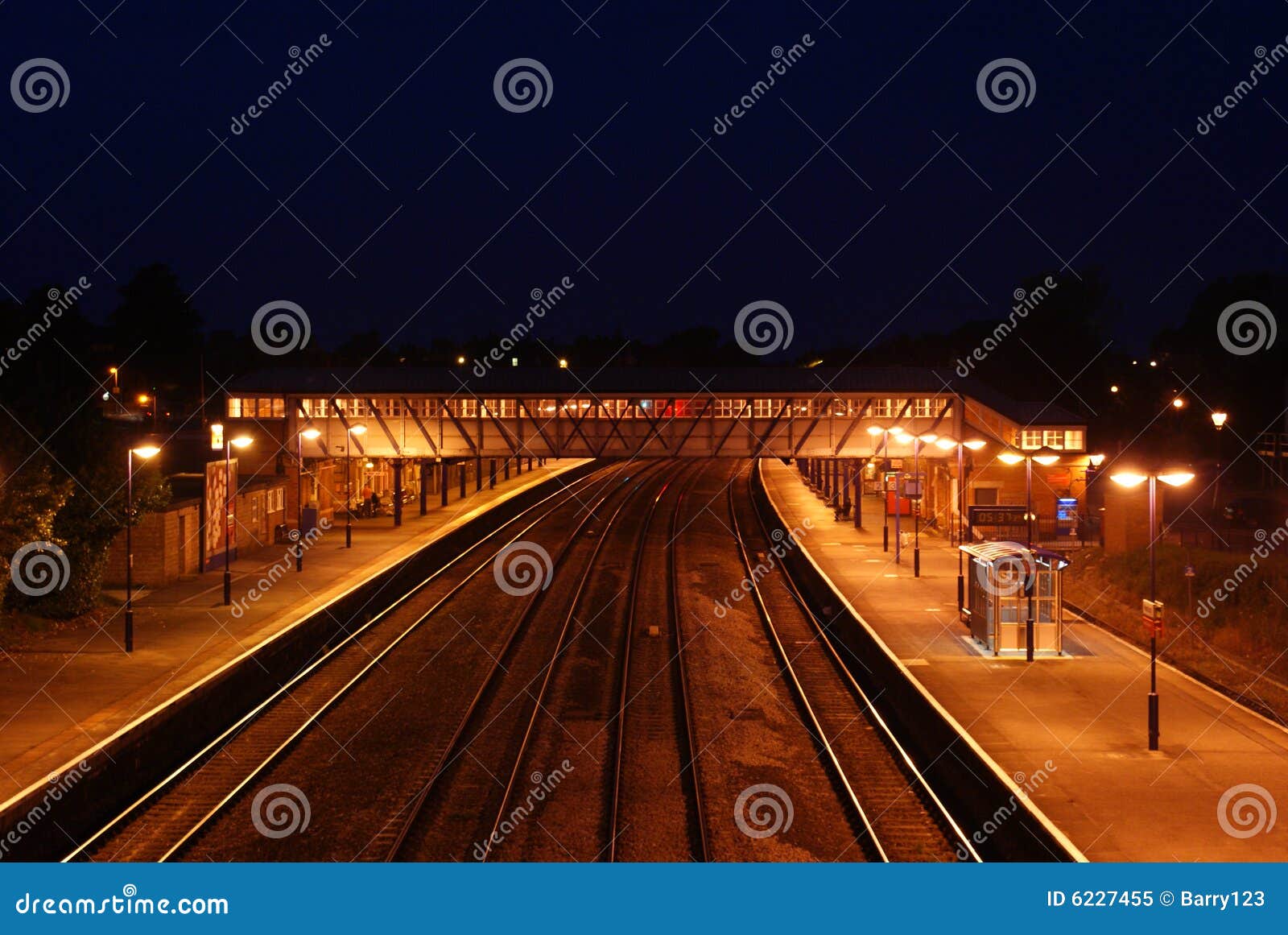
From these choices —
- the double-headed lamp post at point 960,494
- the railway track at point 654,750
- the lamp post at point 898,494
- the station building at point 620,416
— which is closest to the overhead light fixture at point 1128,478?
the railway track at point 654,750

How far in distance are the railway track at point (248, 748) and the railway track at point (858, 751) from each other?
8650 millimetres

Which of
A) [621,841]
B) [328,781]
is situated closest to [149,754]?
[328,781]

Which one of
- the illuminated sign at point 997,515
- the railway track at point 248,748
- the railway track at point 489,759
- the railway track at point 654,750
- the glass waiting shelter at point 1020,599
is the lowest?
the railway track at point 248,748

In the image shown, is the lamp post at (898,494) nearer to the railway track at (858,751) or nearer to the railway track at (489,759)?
the railway track at (858,751)

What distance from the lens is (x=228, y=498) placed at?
34.1 m

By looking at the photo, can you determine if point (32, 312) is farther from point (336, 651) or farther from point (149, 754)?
point (149, 754)

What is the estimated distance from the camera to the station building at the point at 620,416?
45312mm

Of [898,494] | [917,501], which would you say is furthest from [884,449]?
[898,494]

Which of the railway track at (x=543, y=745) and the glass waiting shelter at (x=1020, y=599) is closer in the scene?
the railway track at (x=543, y=745)

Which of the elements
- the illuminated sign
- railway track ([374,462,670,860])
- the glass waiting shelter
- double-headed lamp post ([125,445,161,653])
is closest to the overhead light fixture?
the glass waiting shelter

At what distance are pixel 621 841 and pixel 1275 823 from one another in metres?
7.87

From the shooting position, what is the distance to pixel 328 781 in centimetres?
1648

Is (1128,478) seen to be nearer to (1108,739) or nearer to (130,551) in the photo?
(1108,739)

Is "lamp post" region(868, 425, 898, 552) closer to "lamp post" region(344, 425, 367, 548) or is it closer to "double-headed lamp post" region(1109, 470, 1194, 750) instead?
"lamp post" region(344, 425, 367, 548)
